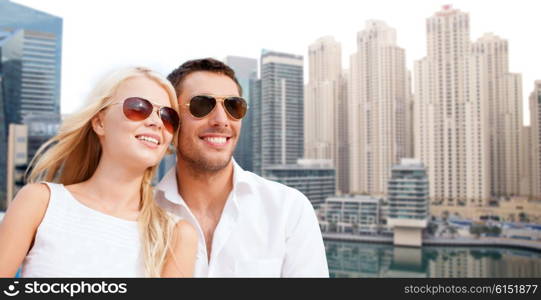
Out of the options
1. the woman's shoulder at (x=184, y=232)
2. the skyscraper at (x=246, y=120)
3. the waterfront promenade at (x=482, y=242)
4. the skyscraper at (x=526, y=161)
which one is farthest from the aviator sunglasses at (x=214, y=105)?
the skyscraper at (x=246, y=120)

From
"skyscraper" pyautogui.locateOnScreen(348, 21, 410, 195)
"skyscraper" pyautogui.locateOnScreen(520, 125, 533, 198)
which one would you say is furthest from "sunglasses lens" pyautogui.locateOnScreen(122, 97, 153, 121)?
"skyscraper" pyautogui.locateOnScreen(348, 21, 410, 195)

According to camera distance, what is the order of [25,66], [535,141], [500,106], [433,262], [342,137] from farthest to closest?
[25,66]
[342,137]
[500,106]
[535,141]
[433,262]

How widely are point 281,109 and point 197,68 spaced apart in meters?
23.1

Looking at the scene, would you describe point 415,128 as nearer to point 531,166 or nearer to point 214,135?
point 531,166

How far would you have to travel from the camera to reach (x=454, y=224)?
1983 centimetres

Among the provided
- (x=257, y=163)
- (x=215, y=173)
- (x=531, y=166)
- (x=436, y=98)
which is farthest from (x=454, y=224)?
(x=215, y=173)

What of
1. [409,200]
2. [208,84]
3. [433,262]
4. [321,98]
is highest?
[321,98]

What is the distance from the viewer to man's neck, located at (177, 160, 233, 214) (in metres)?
0.99

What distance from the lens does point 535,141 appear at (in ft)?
64.6

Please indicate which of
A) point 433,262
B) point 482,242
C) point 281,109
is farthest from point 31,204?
point 281,109

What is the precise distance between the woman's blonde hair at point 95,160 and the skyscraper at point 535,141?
21706 mm

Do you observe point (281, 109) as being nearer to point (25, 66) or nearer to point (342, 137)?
point (342, 137)

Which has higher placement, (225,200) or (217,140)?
(217,140)

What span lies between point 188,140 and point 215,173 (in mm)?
95
